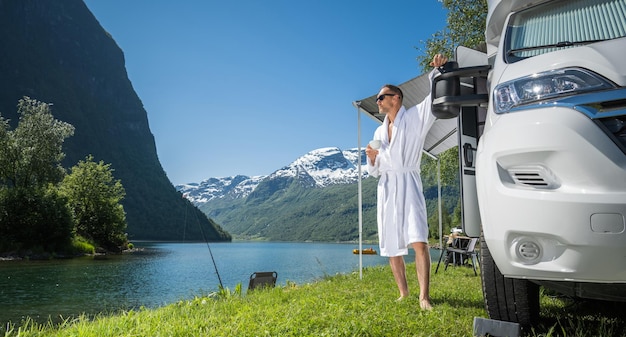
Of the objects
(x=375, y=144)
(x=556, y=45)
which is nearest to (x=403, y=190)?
(x=375, y=144)

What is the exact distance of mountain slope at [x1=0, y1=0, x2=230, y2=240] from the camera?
115062mm

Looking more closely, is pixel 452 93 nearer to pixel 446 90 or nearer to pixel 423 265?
pixel 446 90

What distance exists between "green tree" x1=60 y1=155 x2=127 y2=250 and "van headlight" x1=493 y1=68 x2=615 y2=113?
45901 mm

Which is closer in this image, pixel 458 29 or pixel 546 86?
pixel 546 86

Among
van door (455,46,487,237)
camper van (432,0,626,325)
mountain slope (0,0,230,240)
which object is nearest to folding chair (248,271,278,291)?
van door (455,46,487,237)

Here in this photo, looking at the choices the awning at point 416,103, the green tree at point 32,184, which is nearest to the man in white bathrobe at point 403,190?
the awning at point 416,103

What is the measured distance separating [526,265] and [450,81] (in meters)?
1.16

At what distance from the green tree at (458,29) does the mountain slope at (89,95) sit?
3789 inches

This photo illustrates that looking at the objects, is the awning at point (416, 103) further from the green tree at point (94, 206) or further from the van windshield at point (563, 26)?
the green tree at point (94, 206)

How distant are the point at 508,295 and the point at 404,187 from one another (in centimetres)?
135

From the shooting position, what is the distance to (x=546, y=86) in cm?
205

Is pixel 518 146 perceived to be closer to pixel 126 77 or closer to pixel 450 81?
pixel 450 81

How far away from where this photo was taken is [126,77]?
16450 centimetres

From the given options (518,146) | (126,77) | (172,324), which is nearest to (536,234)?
(518,146)
